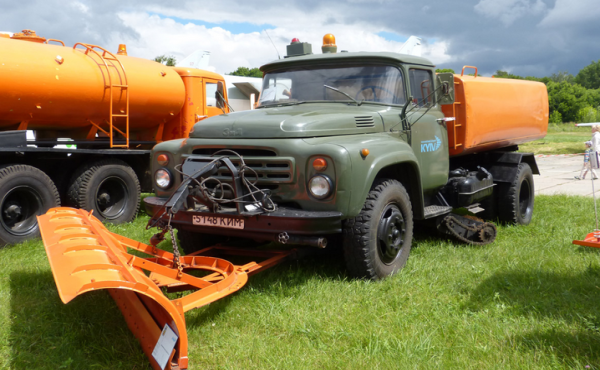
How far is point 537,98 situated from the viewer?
785 cm

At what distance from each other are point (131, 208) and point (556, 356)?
6.36 meters

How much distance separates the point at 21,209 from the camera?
6621mm

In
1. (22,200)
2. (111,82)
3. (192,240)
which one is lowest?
(192,240)

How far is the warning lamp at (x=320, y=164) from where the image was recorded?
13.5 feet

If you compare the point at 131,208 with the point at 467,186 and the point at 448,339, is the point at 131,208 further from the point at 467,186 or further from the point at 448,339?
the point at 448,339

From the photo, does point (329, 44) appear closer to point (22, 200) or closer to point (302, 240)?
point (302, 240)

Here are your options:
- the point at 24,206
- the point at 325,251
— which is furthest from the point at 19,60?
the point at 325,251

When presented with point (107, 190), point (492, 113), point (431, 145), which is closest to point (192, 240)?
point (431, 145)

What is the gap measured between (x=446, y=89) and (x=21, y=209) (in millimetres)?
5225

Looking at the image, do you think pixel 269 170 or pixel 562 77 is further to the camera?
pixel 562 77

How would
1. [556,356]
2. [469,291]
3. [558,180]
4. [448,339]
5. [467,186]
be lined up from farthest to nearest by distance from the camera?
[558,180] → [467,186] → [469,291] → [448,339] → [556,356]

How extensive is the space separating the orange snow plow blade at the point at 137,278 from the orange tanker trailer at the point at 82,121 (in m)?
2.17

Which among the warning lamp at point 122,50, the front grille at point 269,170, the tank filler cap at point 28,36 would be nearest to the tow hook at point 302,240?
the front grille at point 269,170

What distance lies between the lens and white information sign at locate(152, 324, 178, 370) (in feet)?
9.25
